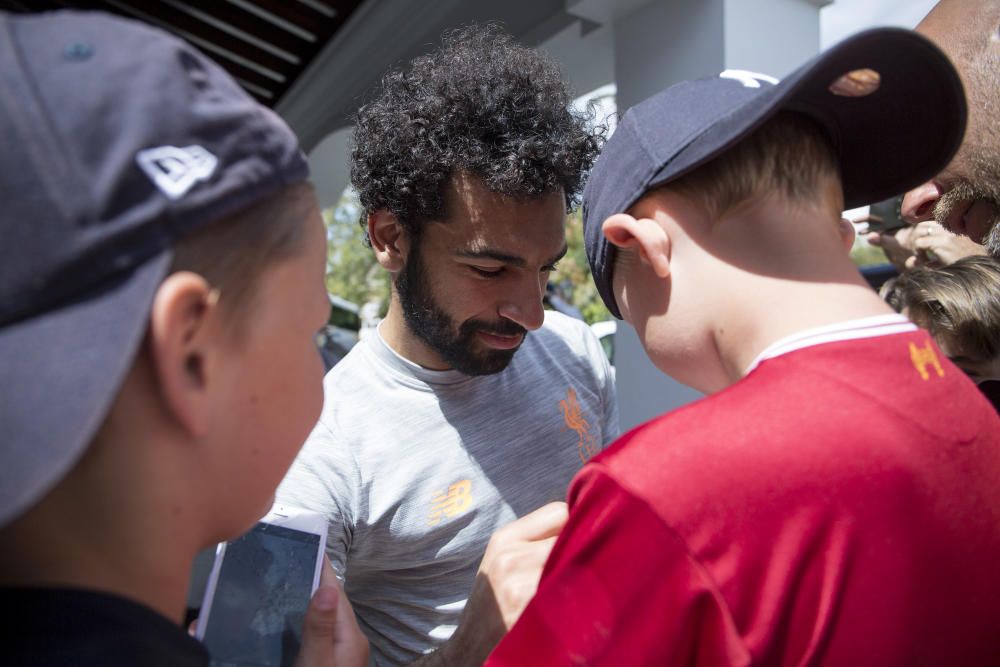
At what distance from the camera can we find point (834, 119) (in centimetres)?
129

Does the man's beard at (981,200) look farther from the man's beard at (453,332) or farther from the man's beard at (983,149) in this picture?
the man's beard at (453,332)

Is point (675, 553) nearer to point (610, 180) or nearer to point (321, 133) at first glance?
point (610, 180)

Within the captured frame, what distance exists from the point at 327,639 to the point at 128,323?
72cm

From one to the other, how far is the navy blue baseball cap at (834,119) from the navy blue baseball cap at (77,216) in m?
0.72

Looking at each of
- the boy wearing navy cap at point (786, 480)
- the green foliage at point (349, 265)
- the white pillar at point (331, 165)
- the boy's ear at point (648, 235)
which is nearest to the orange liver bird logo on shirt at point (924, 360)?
the boy wearing navy cap at point (786, 480)

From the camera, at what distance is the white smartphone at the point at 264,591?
118 centimetres

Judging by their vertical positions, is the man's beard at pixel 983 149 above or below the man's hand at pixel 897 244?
above

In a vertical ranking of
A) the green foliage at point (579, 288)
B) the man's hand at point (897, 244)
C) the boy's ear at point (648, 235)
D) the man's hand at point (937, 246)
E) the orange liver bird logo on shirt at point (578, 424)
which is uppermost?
the boy's ear at point (648, 235)

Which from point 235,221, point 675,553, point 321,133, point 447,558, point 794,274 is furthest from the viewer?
point 321,133

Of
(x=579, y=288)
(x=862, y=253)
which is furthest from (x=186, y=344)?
(x=862, y=253)

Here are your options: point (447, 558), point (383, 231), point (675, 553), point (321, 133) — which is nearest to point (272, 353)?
point (675, 553)

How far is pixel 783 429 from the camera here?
0.98 meters

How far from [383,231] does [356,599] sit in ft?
3.35

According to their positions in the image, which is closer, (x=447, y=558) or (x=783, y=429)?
(x=783, y=429)
